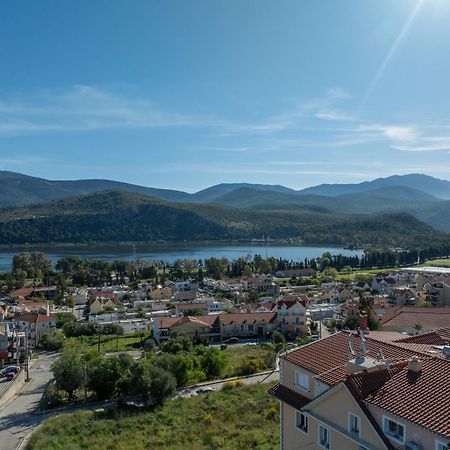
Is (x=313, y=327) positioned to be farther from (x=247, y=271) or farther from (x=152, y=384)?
(x=247, y=271)

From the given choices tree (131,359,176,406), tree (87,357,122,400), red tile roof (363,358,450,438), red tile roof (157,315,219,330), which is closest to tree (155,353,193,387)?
tree (87,357,122,400)

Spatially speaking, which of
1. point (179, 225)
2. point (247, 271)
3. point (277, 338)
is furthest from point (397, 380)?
point (179, 225)

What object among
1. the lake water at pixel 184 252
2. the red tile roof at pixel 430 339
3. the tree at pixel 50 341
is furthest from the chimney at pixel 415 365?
the lake water at pixel 184 252

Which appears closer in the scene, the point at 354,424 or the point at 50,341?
the point at 354,424

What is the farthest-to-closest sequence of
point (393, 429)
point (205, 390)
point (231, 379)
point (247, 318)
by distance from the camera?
point (247, 318), point (231, 379), point (205, 390), point (393, 429)

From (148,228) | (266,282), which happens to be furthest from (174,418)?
(148,228)

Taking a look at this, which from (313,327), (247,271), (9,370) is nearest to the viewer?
(9,370)
